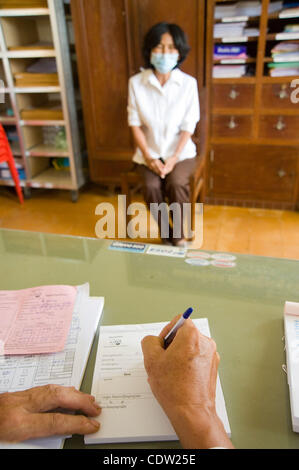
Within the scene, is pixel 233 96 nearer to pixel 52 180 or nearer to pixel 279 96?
pixel 279 96

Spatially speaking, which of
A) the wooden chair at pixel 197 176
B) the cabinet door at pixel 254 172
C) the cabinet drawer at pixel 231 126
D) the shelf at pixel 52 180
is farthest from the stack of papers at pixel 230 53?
the shelf at pixel 52 180

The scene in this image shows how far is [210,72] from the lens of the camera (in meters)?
2.44

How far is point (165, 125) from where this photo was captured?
228 centimetres

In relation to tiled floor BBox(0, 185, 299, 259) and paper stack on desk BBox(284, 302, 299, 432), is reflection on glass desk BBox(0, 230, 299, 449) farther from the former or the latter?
tiled floor BBox(0, 185, 299, 259)

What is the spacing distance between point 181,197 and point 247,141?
703 millimetres

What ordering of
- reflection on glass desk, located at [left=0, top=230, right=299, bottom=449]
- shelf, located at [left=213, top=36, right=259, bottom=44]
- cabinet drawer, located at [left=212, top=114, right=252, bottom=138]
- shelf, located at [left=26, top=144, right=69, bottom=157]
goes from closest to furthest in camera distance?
reflection on glass desk, located at [left=0, top=230, right=299, bottom=449], shelf, located at [left=213, top=36, right=259, bottom=44], cabinet drawer, located at [left=212, top=114, right=252, bottom=138], shelf, located at [left=26, top=144, right=69, bottom=157]

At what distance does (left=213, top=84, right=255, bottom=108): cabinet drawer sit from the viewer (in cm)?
245

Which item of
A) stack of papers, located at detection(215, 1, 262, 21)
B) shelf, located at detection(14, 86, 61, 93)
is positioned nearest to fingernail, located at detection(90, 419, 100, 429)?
stack of papers, located at detection(215, 1, 262, 21)

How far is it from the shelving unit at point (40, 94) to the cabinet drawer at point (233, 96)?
3.31ft

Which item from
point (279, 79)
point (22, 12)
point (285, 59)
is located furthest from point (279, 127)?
point (22, 12)

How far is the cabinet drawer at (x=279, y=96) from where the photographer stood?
7.77 ft

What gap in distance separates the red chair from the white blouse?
1.01m
